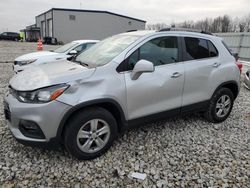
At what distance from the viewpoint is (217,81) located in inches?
152

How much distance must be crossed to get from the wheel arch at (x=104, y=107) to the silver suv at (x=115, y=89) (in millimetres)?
12

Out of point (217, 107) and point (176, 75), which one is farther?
point (217, 107)

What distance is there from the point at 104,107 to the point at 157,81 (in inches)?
34.5

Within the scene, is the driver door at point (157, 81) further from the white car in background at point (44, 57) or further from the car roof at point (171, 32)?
the white car in background at point (44, 57)

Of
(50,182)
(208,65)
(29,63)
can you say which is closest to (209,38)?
(208,65)

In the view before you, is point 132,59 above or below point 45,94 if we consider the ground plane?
above

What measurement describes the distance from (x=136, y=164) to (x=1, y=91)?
4729mm

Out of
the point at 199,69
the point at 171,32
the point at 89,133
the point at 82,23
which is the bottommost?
the point at 89,133

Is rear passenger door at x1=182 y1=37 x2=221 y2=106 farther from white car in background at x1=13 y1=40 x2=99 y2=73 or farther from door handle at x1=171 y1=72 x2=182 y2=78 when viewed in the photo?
white car in background at x1=13 y1=40 x2=99 y2=73

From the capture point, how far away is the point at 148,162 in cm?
294

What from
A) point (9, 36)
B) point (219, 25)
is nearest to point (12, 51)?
point (9, 36)

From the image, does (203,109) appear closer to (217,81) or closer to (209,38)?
(217,81)

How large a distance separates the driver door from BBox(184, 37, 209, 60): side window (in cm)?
23

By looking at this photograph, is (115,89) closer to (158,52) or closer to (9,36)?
(158,52)
